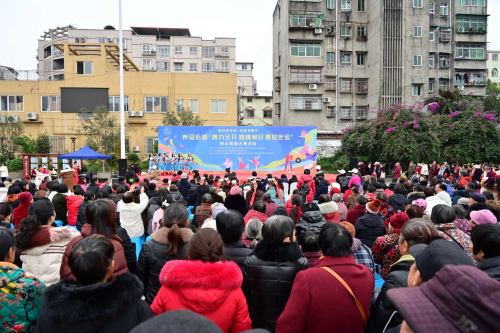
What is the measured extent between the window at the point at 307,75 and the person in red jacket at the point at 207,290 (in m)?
29.2

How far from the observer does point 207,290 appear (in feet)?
6.27

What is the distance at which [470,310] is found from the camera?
0.92 meters

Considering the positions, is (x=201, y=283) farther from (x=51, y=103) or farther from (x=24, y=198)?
(x=51, y=103)

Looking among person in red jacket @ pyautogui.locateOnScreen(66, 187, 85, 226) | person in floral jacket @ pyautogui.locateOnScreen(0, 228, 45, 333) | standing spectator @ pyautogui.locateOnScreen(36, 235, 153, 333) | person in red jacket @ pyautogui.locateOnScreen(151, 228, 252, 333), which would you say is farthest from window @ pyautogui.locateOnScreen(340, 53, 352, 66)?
standing spectator @ pyautogui.locateOnScreen(36, 235, 153, 333)

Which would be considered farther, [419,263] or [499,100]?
[499,100]

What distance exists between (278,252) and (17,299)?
162 centimetres

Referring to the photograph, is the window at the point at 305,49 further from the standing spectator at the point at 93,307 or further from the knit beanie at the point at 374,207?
the standing spectator at the point at 93,307

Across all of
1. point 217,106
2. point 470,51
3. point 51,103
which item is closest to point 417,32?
point 470,51

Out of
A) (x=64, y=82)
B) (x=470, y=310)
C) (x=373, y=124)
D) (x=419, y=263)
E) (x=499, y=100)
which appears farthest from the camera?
(x=499, y=100)

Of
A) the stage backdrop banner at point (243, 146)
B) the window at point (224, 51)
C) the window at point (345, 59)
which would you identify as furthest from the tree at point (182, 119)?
the window at point (224, 51)

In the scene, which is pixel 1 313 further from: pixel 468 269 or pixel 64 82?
pixel 64 82

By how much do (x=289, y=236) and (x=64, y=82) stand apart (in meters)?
28.7

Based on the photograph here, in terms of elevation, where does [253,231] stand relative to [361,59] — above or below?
below

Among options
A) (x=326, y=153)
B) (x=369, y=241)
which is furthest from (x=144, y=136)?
(x=369, y=241)
